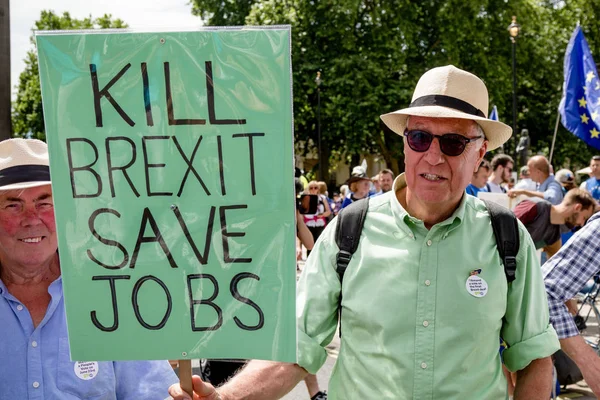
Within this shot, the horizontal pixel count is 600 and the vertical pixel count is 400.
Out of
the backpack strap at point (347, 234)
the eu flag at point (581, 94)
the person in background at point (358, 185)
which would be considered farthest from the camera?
the person in background at point (358, 185)

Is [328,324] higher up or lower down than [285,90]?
lower down

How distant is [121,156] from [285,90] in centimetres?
45

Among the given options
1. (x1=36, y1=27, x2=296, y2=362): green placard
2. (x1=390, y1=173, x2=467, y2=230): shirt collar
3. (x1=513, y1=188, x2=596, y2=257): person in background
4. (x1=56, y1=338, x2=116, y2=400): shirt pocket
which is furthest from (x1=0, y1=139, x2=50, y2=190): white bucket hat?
(x1=513, y1=188, x2=596, y2=257): person in background

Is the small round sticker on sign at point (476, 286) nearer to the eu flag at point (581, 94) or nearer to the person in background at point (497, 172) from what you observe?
the person in background at point (497, 172)

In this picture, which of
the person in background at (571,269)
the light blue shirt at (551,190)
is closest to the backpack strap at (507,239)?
the person in background at (571,269)

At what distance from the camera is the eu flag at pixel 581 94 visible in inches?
357

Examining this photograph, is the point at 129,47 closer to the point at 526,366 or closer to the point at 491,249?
the point at 491,249

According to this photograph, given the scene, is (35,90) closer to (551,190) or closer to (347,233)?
(551,190)

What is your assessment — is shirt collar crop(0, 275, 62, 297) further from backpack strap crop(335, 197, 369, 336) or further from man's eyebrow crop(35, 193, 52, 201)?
backpack strap crop(335, 197, 369, 336)

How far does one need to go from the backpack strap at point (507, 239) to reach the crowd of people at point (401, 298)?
0.06 ft

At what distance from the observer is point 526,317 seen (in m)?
2.33

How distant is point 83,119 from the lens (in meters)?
1.88

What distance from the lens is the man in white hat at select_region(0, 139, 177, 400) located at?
2.43 metres

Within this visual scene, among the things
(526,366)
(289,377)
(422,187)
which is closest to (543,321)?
(526,366)
